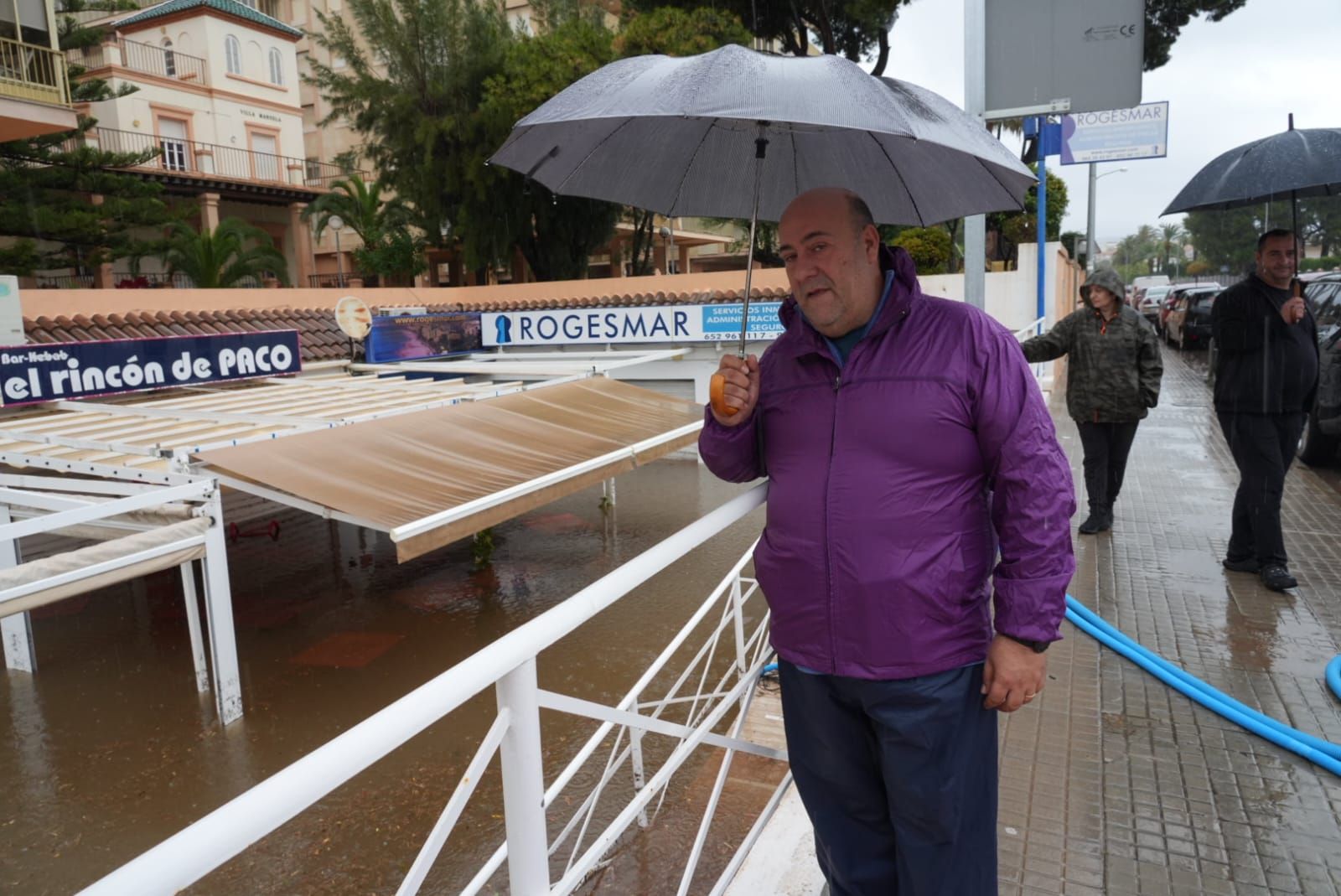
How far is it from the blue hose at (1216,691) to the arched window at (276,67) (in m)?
36.6

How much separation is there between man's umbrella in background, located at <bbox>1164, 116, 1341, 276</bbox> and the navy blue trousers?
396 cm

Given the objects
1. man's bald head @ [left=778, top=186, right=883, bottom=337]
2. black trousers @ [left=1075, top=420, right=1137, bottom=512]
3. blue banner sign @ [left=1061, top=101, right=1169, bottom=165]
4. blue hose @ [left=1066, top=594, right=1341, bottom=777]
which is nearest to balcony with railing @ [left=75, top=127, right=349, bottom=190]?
blue banner sign @ [left=1061, top=101, right=1169, bottom=165]

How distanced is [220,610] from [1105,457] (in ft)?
21.0

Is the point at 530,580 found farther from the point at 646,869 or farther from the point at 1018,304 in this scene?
the point at 1018,304

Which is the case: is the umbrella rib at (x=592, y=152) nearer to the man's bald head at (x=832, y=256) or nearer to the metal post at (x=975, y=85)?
the man's bald head at (x=832, y=256)

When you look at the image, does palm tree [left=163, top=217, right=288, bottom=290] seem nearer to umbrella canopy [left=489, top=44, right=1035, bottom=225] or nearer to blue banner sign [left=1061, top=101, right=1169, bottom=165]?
blue banner sign [left=1061, top=101, right=1169, bottom=165]

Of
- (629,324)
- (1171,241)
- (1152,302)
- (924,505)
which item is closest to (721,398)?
(924,505)

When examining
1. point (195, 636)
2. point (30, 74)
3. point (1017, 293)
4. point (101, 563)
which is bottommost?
point (195, 636)

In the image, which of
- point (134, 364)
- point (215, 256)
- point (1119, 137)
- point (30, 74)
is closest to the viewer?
point (134, 364)

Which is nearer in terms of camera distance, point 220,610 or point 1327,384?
point 220,610

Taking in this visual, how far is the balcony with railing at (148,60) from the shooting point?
96.2 ft

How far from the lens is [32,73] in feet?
45.5

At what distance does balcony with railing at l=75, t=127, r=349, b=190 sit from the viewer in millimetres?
27516

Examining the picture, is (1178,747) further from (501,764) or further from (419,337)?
(419,337)
